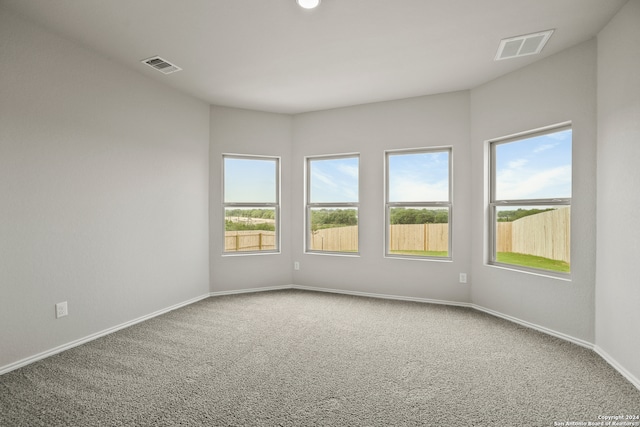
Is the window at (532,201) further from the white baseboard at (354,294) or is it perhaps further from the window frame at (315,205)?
the window frame at (315,205)

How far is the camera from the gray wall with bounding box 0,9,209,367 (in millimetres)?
2342

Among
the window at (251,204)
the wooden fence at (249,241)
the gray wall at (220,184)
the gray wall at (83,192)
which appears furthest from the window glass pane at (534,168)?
the gray wall at (83,192)

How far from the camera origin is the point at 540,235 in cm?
323

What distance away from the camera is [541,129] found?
10.3 feet

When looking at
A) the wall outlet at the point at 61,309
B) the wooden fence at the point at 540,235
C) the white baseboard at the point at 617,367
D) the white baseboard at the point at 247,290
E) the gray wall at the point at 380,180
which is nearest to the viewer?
the white baseboard at the point at 617,367

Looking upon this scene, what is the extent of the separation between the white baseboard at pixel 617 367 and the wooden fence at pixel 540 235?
0.81m

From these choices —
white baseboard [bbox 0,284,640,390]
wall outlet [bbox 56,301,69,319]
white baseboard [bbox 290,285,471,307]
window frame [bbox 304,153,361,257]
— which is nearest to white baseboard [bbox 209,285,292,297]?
white baseboard [bbox 0,284,640,390]

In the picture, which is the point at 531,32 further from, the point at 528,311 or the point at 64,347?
the point at 64,347

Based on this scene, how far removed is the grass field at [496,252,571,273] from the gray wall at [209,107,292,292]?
2.90m

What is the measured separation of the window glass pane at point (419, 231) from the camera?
13.5 feet

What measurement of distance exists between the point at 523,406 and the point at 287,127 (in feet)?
13.8

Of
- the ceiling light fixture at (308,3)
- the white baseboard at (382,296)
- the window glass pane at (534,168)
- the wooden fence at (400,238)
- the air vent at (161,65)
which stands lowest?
the white baseboard at (382,296)


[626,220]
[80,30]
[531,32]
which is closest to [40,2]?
[80,30]

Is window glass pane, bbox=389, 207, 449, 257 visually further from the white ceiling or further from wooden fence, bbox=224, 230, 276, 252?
wooden fence, bbox=224, 230, 276, 252
